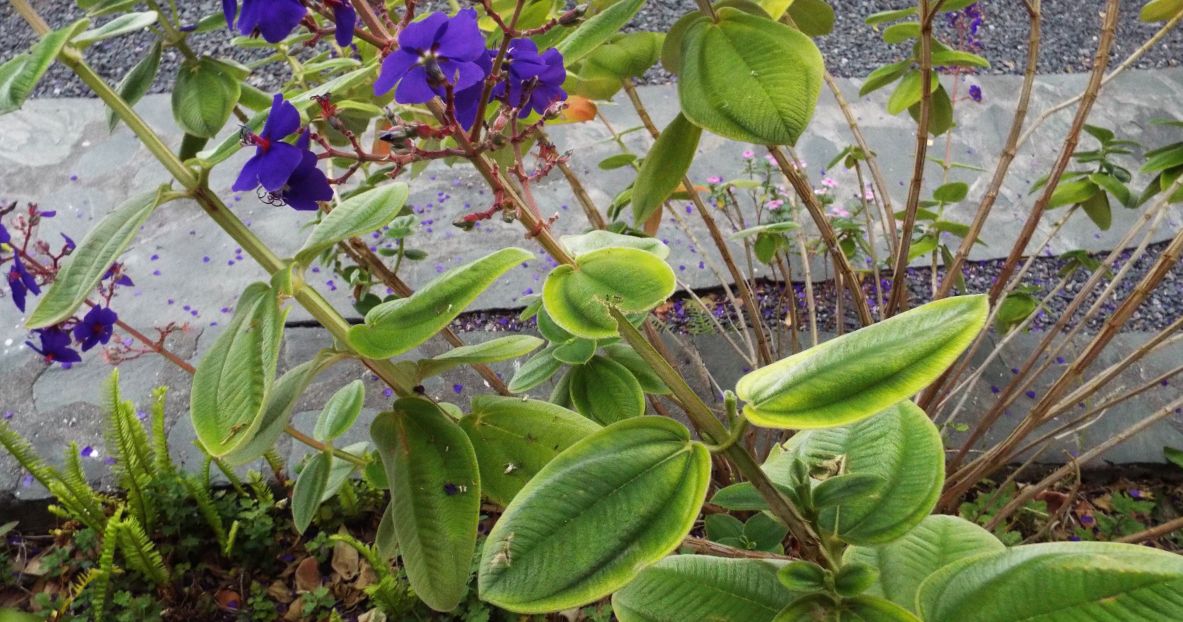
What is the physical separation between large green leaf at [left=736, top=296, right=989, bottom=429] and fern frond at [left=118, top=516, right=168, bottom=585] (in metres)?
1.01

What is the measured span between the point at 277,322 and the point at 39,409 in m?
1.42

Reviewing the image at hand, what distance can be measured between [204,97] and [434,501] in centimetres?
47

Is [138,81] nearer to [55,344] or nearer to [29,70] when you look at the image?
[29,70]

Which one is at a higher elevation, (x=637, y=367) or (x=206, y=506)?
(x=637, y=367)

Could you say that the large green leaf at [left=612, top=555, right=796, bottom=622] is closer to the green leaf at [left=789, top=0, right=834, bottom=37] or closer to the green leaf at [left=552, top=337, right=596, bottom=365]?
the green leaf at [left=552, top=337, right=596, bottom=365]

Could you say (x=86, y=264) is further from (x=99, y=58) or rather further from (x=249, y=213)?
(x=99, y=58)

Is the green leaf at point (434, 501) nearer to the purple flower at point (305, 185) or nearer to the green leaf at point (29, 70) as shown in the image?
the purple flower at point (305, 185)

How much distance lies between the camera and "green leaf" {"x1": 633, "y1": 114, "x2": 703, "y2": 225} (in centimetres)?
68

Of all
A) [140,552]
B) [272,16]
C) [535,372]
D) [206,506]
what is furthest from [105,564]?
[272,16]

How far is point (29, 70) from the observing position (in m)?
0.55

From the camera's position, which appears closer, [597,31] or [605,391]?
[597,31]

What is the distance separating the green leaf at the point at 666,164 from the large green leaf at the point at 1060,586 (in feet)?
1.24

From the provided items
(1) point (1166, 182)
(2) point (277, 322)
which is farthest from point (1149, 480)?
(2) point (277, 322)

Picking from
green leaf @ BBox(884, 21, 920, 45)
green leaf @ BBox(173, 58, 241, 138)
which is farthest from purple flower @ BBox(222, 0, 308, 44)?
green leaf @ BBox(884, 21, 920, 45)
